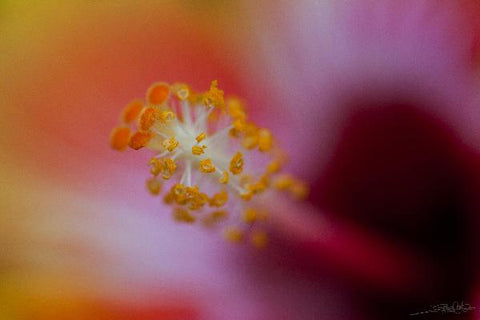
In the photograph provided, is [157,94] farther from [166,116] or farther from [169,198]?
[169,198]

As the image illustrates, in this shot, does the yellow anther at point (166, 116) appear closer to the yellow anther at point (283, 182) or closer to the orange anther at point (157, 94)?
the orange anther at point (157, 94)

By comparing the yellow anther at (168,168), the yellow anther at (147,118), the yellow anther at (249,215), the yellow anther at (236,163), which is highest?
the yellow anther at (147,118)

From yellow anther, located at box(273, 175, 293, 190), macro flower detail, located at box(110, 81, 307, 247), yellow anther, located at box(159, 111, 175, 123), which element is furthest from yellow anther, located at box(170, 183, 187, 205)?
yellow anther, located at box(273, 175, 293, 190)

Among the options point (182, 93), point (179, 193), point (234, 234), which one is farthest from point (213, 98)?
point (234, 234)

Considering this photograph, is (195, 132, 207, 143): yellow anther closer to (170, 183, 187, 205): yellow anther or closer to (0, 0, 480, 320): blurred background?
(170, 183, 187, 205): yellow anther

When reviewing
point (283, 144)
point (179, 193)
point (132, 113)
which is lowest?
point (179, 193)

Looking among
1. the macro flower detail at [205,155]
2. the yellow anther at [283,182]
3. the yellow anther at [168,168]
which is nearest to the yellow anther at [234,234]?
the macro flower detail at [205,155]
